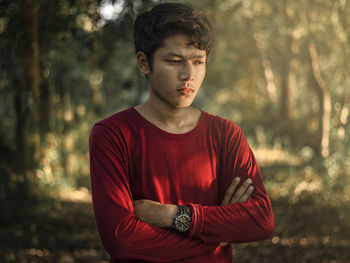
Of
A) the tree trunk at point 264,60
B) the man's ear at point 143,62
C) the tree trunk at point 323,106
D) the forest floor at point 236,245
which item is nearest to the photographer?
the man's ear at point 143,62

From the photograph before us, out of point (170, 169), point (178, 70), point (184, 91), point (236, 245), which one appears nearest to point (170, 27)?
point (178, 70)

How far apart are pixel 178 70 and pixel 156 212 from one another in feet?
2.20

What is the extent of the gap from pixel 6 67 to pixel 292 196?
5.56 metres

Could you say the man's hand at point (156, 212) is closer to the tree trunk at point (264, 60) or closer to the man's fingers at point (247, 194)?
the man's fingers at point (247, 194)

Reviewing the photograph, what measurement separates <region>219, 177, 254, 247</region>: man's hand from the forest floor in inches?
163

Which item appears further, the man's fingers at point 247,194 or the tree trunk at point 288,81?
the tree trunk at point 288,81

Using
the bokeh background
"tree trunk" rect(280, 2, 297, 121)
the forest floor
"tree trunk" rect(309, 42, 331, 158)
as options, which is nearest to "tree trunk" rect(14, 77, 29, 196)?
the bokeh background

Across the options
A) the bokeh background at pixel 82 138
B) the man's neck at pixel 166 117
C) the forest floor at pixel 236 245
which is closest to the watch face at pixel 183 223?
the man's neck at pixel 166 117

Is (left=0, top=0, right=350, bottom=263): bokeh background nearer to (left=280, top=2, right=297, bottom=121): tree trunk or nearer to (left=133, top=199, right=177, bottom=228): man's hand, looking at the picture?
(left=280, top=2, right=297, bottom=121): tree trunk

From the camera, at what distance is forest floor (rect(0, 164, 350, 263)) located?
5.88 metres

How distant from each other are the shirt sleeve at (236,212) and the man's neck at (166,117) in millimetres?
238

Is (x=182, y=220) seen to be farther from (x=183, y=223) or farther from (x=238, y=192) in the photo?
(x=238, y=192)

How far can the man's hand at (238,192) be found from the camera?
2.15 m

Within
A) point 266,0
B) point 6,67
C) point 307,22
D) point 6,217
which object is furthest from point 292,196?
point 266,0
